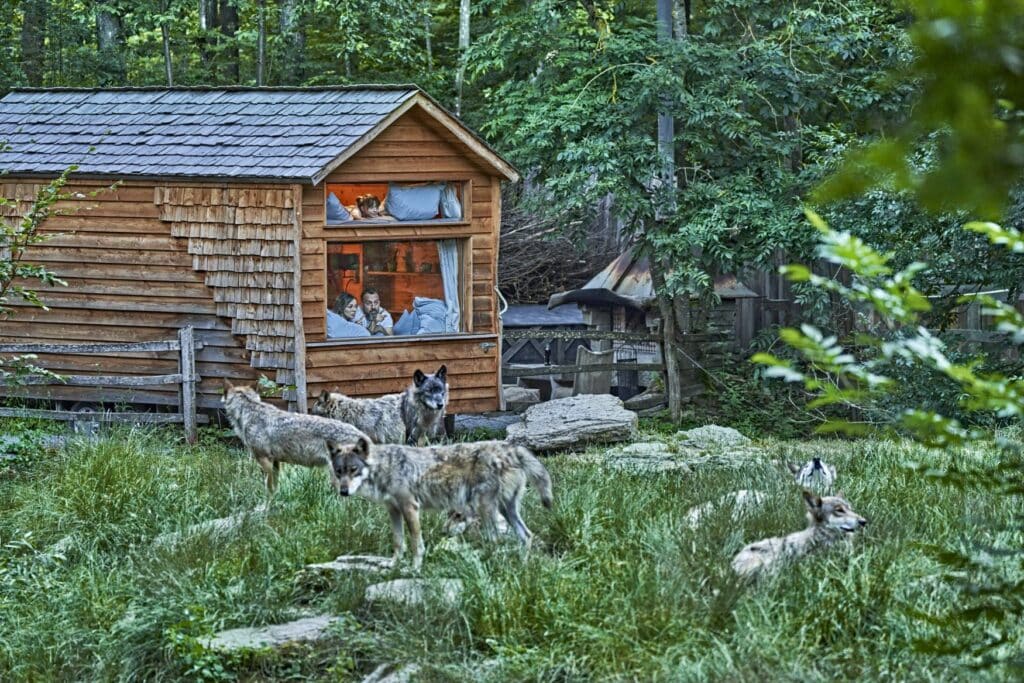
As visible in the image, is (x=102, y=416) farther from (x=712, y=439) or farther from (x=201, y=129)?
(x=712, y=439)

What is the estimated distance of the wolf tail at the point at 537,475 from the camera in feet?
29.0

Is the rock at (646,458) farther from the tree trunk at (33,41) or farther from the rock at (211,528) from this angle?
the tree trunk at (33,41)

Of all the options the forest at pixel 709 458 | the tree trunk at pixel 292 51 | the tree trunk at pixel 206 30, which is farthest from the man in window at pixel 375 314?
the tree trunk at pixel 206 30

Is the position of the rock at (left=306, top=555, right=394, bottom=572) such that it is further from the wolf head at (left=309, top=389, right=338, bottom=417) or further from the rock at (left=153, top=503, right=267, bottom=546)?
the wolf head at (left=309, top=389, right=338, bottom=417)

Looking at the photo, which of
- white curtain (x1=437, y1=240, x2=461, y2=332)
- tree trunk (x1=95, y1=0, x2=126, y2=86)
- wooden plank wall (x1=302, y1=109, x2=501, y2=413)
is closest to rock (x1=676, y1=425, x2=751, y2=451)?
wooden plank wall (x1=302, y1=109, x2=501, y2=413)

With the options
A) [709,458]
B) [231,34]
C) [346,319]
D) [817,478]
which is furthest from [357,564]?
[231,34]

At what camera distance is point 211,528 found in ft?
32.4

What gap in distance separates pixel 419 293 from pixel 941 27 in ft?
53.3

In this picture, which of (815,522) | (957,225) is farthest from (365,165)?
(815,522)

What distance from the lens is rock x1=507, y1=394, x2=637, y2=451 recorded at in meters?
16.2

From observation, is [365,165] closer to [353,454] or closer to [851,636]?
[353,454]

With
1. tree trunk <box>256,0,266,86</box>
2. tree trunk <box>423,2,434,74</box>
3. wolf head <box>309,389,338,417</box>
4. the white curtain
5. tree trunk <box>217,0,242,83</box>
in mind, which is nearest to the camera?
wolf head <box>309,389,338,417</box>

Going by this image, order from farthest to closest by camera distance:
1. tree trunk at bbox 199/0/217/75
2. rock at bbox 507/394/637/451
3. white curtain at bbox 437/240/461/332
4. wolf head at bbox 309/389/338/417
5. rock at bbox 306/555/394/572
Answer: tree trunk at bbox 199/0/217/75, white curtain at bbox 437/240/461/332, rock at bbox 507/394/637/451, wolf head at bbox 309/389/338/417, rock at bbox 306/555/394/572

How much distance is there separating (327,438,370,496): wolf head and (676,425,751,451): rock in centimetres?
602
